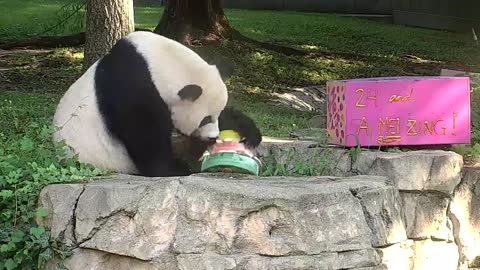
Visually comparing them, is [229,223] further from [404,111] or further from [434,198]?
[404,111]

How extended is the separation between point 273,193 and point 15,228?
1255 mm

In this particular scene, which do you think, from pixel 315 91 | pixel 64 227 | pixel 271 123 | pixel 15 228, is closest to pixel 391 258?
pixel 64 227

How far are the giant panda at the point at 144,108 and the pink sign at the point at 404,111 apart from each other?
2.46 feet

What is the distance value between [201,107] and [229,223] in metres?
0.88

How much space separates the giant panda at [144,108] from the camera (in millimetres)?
3836

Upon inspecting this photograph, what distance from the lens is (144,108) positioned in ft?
12.6

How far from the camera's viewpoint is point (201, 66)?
3.94 m

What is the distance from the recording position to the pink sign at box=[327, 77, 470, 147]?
415 centimetres

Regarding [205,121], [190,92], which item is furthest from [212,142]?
[190,92]

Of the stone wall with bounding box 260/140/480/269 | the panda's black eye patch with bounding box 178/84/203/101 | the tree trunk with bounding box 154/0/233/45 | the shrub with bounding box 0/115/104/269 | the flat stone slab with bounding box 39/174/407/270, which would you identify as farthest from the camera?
the tree trunk with bounding box 154/0/233/45

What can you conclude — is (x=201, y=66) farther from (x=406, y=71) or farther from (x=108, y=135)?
(x=406, y=71)

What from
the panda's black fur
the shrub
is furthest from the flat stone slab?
the panda's black fur

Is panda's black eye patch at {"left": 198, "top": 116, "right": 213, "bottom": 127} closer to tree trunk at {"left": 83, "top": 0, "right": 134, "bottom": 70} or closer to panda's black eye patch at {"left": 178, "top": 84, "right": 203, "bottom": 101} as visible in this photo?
panda's black eye patch at {"left": 178, "top": 84, "right": 203, "bottom": 101}

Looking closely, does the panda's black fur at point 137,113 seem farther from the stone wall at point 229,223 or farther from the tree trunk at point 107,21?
the tree trunk at point 107,21
